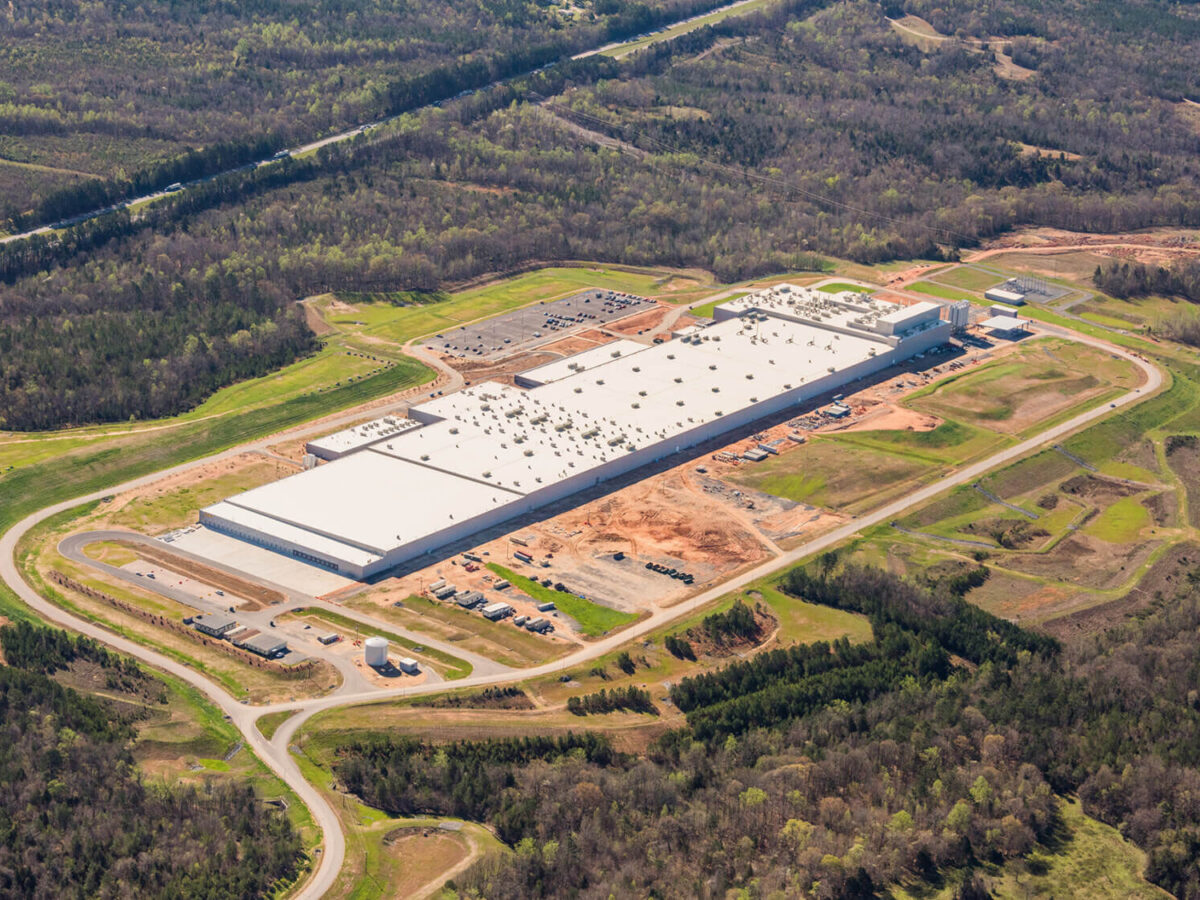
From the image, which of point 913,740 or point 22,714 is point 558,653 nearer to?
point 913,740

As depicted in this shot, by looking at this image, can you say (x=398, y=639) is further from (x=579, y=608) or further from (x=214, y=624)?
(x=579, y=608)

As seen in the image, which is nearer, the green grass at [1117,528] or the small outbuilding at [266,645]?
the small outbuilding at [266,645]

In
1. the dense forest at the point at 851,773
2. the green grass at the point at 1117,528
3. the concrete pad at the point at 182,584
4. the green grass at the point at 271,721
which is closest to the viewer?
the dense forest at the point at 851,773

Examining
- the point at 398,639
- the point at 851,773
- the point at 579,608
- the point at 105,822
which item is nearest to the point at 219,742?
the point at 105,822

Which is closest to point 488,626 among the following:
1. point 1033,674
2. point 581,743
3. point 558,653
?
point 558,653

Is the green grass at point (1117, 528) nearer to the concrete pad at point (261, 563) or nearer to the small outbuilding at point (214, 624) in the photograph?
→ the concrete pad at point (261, 563)

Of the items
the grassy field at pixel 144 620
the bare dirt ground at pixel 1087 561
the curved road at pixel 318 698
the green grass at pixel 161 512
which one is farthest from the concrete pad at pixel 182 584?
the bare dirt ground at pixel 1087 561

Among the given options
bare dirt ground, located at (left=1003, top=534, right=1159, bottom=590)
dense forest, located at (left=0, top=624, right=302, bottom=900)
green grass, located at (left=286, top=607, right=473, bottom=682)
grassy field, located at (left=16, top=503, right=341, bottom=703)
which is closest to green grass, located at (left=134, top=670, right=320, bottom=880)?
dense forest, located at (left=0, top=624, right=302, bottom=900)
